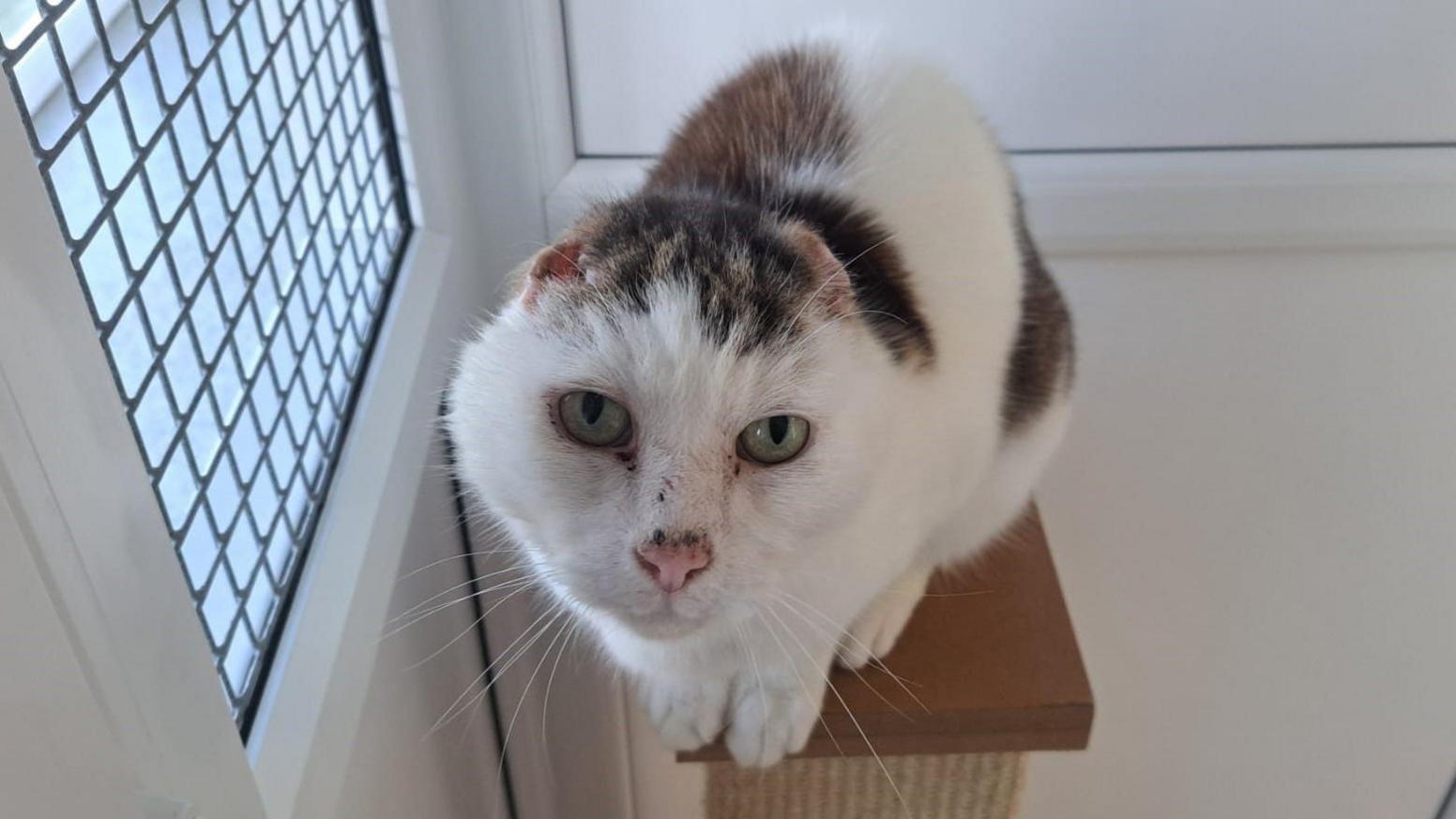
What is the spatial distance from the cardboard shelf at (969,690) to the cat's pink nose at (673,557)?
285 mm

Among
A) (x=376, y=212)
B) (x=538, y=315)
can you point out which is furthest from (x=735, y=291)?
(x=376, y=212)

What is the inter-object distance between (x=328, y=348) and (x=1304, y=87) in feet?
2.84

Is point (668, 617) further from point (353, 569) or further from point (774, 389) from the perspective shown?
point (353, 569)

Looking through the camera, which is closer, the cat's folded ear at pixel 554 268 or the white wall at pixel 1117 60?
the cat's folded ear at pixel 554 268

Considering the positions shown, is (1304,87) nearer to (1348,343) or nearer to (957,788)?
(1348,343)

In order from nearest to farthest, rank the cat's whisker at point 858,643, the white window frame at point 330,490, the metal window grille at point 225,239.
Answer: the white window frame at point 330,490 → the metal window grille at point 225,239 → the cat's whisker at point 858,643

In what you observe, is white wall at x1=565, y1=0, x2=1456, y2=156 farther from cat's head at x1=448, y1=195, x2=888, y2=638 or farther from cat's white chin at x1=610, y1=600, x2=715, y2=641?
cat's white chin at x1=610, y1=600, x2=715, y2=641

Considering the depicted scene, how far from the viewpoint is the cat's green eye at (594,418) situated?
0.63 m

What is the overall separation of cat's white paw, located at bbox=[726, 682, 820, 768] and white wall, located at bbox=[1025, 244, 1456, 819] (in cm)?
54

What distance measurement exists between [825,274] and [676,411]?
126 millimetres

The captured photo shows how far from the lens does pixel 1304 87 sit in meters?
1.05

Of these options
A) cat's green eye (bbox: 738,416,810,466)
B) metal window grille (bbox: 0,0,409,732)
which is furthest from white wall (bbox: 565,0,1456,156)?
cat's green eye (bbox: 738,416,810,466)

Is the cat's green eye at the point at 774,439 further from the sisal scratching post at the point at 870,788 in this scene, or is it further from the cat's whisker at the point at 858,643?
the sisal scratching post at the point at 870,788

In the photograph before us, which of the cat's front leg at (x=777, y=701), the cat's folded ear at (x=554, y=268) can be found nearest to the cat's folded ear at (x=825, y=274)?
the cat's folded ear at (x=554, y=268)
